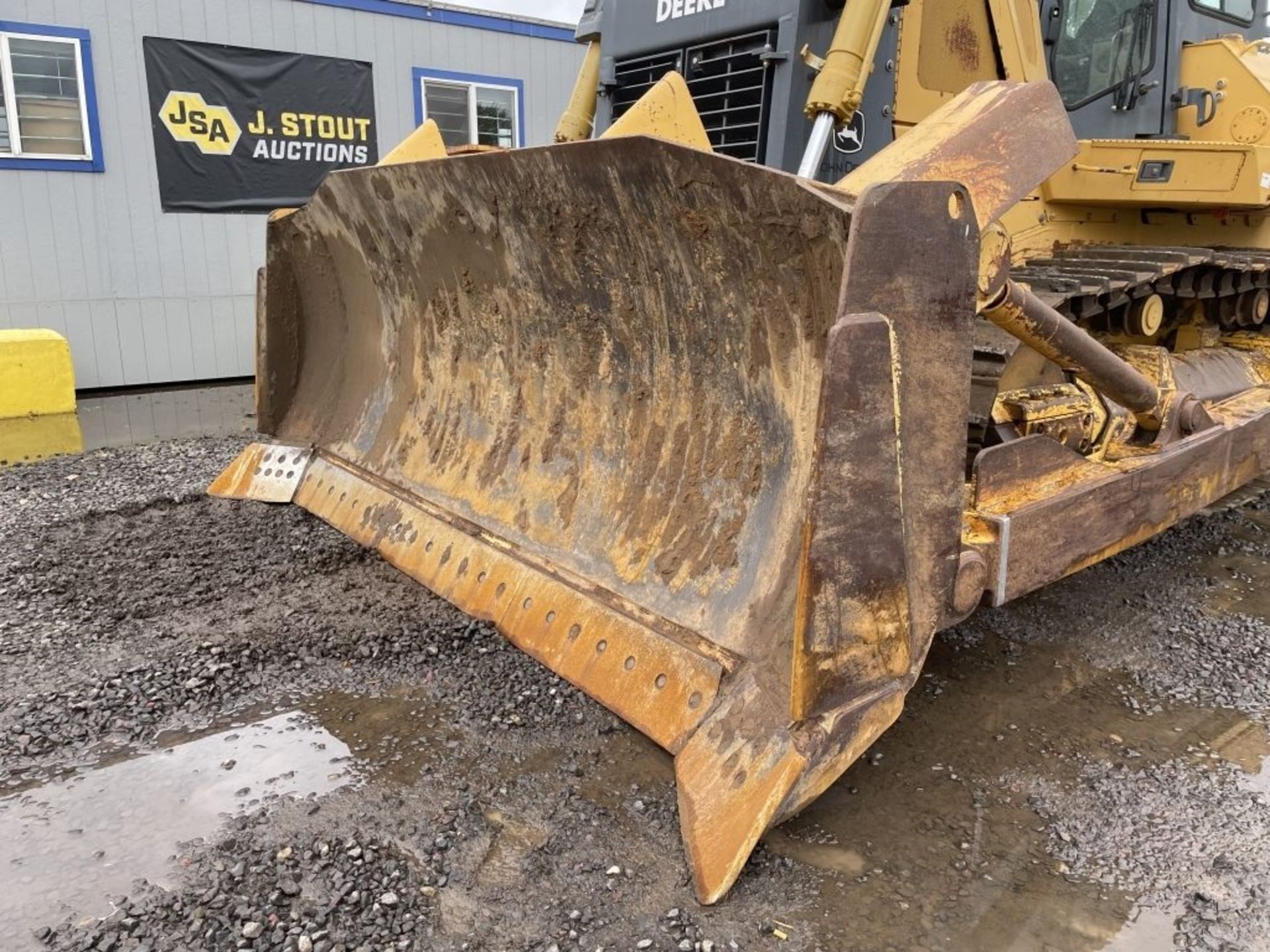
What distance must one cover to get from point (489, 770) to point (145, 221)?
303 inches

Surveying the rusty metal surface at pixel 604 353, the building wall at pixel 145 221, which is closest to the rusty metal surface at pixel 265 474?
the rusty metal surface at pixel 604 353

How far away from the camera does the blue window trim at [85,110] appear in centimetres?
784

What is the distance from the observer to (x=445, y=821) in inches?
94.6

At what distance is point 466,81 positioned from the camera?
10070mm

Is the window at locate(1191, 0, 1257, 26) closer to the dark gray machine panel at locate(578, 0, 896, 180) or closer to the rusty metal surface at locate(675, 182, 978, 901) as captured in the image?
the dark gray machine panel at locate(578, 0, 896, 180)

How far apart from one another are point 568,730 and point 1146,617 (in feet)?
7.66

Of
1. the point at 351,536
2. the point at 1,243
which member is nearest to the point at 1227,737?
the point at 351,536

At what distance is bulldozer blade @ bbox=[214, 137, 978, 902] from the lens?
2.09 m

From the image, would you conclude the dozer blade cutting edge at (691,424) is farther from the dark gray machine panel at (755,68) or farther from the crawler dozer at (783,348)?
the dark gray machine panel at (755,68)

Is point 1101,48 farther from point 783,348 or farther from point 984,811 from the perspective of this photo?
point 984,811

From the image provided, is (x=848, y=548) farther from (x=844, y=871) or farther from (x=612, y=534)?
(x=612, y=534)

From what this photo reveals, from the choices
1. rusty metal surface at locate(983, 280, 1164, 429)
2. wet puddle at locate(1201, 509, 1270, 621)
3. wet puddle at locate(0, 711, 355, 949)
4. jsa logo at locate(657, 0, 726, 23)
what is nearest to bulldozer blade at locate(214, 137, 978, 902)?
rusty metal surface at locate(983, 280, 1164, 429)

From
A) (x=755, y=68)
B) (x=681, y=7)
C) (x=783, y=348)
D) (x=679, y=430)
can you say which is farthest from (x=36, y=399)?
(x=783, y=348)

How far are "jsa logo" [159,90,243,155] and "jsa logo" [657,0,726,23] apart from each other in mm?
5722
